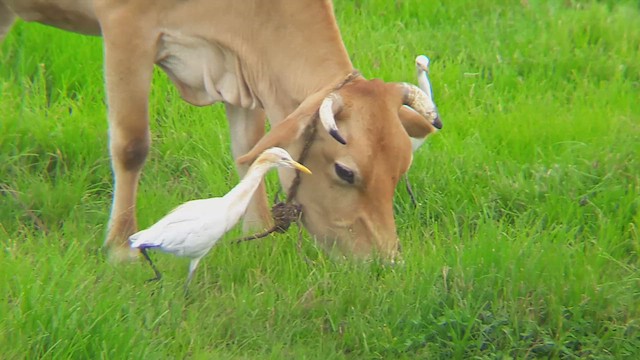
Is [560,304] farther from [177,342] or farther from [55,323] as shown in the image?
[55,323]

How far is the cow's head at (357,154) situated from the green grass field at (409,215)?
140 millimetres

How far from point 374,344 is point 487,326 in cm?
43

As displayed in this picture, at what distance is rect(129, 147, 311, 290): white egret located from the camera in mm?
4664

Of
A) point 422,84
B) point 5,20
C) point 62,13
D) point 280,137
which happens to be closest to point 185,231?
point 280,137

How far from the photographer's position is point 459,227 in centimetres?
577

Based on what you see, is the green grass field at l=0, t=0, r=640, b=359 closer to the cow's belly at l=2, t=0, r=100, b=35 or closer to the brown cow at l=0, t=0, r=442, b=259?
the brown cow at l=0, t=0, r=442, b=259

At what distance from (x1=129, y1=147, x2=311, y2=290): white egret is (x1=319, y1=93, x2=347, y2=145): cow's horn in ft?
0.64

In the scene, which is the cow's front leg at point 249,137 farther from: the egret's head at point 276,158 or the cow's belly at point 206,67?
the egret's head at point 276,158

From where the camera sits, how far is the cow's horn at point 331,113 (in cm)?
468

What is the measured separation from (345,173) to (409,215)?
0.92 m

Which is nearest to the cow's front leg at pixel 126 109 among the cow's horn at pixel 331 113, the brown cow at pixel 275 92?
the brown cow at pixel 275 92

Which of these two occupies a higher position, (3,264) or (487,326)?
(3,264)

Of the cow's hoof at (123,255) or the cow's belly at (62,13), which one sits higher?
the cow's belly at (62,13)

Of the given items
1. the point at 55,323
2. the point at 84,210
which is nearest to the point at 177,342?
the point at 55,323
